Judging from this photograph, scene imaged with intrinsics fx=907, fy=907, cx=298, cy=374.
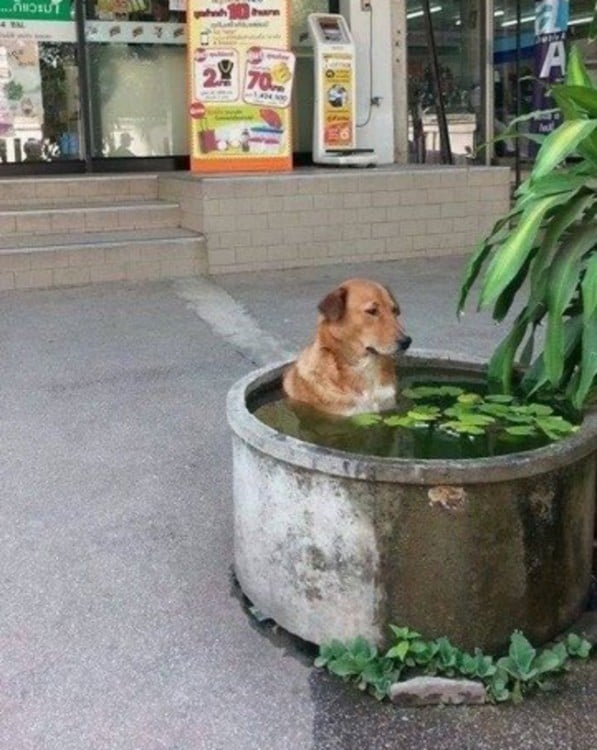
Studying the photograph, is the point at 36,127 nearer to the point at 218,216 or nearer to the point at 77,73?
the point at 77,73

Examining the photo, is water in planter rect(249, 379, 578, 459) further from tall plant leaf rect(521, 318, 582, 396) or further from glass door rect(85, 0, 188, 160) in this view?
glass door rect(85, 0, 188, 160)

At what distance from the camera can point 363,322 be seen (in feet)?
9.82

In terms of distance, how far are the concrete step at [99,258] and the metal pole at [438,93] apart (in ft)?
11.9

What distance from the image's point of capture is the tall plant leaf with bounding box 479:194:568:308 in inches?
105

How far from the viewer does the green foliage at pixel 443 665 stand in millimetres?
2338

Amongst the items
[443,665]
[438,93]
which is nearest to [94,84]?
[438,93]

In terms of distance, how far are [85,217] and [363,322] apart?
5.18 m

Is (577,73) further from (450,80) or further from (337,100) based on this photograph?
(450,80)

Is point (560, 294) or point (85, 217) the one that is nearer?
point (560, 294)

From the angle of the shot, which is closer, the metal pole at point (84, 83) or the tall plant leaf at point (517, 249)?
the tall plant leaf at point (517, 249)

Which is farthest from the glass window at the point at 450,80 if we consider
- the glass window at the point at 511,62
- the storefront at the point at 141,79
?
the glass window at the point at 511,62

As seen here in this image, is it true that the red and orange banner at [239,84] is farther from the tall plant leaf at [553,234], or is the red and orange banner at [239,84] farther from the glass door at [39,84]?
the tall plant leaf at [553,234]

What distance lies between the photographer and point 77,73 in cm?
879

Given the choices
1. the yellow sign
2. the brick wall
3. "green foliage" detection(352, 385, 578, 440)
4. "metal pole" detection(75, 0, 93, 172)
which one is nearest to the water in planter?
"green foliage" detection(352, 385, 578, 440)
